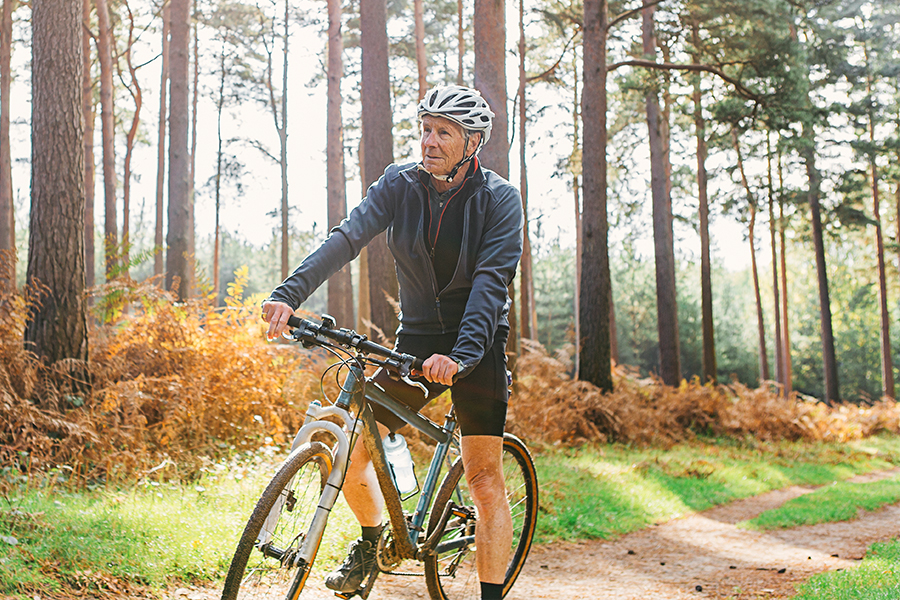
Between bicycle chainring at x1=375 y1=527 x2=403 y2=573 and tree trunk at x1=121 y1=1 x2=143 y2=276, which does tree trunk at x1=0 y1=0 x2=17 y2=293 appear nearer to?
tree trunk at x1=121 y1=1 x2=143 y2=276

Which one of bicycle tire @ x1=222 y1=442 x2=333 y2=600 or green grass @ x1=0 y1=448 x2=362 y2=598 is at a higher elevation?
bicycle tire @ x1=222 y1=442 x2=333 y2=600

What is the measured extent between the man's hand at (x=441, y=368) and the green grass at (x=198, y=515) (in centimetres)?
227

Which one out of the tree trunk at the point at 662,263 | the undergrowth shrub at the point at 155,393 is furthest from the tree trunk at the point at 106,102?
the tree trunk at the point at 662,263

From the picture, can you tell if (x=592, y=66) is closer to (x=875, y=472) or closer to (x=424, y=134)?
(x=875, y=472)

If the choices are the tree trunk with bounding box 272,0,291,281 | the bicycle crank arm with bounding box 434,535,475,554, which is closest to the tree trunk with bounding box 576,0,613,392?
the bicycle crank arm with bounding box 434,535,475,554

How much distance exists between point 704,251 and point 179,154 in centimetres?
1464

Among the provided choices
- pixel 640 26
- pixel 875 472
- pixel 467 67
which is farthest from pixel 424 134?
pixel 467 67

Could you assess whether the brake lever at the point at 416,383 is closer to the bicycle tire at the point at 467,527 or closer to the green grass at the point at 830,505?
the bicycle tire at the point at 467,527

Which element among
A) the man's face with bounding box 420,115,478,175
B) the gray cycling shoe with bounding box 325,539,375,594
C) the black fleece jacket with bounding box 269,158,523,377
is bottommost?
the gray cycling shoe with bounding box 325,539,375,594

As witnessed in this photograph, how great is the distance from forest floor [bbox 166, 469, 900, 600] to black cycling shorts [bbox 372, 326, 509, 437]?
156 cm

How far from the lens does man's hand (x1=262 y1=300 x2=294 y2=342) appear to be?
2.63 meters

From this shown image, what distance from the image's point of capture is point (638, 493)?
7656 mm

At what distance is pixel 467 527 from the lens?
3781mm

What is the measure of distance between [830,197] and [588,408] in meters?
16.4
